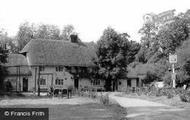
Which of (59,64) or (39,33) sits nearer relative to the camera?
(59,64)

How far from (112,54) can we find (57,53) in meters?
10.5

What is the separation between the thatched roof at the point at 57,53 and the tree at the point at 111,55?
3.64 meters

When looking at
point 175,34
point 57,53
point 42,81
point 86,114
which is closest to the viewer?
point 86,114

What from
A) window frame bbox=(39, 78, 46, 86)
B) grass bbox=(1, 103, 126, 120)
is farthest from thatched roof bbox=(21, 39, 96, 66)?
grass bbox=(1, 103, 126, 120)

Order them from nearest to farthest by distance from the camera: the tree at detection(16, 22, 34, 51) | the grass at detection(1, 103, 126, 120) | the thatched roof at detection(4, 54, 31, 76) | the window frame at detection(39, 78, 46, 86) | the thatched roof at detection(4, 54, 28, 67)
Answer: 1. the grass at detection(1, 103, 126, 120)
2. the thatched roof at detection(4, 54, 31, 76)
3. the window frame at detection(39, 78, 46, 86)
4. the thatched roof at detection(4, 54, 28, 67)
5. the tree at detection(16, 22, 34, 51)

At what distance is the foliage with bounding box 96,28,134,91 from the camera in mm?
58531

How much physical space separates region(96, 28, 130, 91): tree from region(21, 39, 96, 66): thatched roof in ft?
11.9

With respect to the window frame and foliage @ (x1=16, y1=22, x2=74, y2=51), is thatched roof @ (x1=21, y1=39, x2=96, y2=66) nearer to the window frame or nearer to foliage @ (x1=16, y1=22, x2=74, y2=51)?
the window frame

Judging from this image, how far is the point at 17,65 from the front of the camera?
195 ft

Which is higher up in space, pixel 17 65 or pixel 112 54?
pixel 112 54

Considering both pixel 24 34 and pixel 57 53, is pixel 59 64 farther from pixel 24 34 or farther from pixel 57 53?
pixel 24 34

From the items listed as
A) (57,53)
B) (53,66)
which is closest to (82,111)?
(53,66)

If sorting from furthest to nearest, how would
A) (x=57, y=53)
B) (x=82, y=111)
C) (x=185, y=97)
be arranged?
(x=57, y=53) → (x=185, y=97) → (x=82, y=111)

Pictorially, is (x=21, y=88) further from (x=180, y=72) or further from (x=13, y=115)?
(x=13, y=115)
